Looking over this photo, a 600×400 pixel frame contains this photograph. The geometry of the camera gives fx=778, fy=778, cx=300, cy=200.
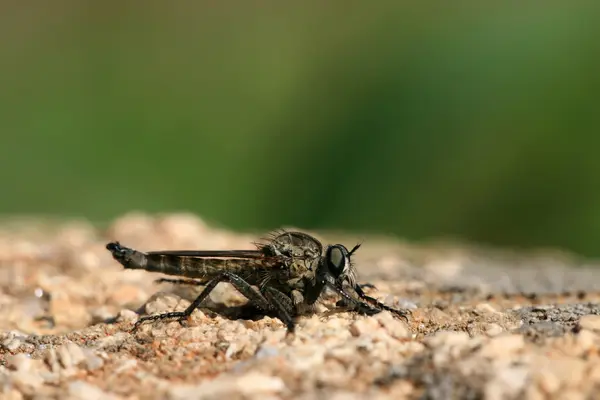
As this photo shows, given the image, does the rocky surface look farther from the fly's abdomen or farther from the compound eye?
the compound eye

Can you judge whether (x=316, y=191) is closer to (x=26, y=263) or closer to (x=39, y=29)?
(x=26, y=263)

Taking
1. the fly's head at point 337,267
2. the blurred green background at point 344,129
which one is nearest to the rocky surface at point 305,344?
the fly's head at point 337,267

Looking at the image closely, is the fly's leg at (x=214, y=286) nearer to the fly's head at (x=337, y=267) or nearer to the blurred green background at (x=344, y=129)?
the fly's head at (x=337, y=267)

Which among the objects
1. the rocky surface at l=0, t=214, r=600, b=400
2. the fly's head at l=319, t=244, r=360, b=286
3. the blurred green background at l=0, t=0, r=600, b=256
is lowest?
the rocky surface at l=0, t=214, r=600, b=400

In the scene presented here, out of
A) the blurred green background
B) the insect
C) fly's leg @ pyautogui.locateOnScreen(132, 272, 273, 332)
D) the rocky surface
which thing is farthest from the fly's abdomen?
the blurred green background

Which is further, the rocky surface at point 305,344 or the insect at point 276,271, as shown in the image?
the insect at point 276,271

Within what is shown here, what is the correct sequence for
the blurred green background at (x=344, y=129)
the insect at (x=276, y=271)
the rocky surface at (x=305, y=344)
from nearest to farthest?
1. the rocky surface at (x=305, y=344)
2. the insect at (x=276, y=271)
3. the blurred green background at (x=344, y=129)

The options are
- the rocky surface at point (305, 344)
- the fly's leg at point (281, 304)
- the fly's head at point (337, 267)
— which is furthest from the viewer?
the fly's head at point (337, 267)
